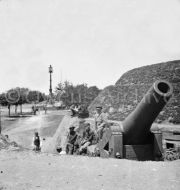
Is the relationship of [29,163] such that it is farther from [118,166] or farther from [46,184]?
[118,166]

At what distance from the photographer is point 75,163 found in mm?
5863

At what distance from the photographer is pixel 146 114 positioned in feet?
22.5

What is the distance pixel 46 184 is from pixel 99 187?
875 millimetres

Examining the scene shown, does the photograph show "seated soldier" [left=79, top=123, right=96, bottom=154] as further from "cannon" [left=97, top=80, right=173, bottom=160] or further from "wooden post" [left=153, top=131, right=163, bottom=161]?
"wooden post" [left=153, top=131, right=163, bottom=161]

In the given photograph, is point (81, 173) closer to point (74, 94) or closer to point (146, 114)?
point (146, 114)

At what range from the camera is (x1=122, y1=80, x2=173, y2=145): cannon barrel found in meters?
6.21

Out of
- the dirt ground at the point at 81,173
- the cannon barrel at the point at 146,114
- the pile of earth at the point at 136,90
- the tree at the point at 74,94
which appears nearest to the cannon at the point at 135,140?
the cannon barrel at the point at 146,114

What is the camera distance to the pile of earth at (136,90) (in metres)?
16.7

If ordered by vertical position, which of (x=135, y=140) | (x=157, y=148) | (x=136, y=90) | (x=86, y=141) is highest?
(x=136, y=90)

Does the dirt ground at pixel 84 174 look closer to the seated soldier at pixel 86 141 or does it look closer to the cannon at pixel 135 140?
the cannon at pixel 135 140

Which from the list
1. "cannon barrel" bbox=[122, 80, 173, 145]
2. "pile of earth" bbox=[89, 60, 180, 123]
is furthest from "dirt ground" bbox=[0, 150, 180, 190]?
"pile of earth" bbox=[89, 60, 180, 123]

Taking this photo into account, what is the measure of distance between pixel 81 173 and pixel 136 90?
15.5 m

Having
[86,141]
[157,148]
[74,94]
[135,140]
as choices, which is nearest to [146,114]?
[135,140]

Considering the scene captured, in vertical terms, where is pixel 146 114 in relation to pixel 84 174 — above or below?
above
